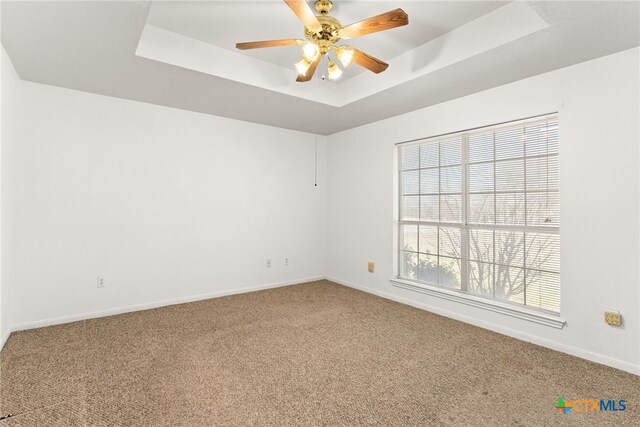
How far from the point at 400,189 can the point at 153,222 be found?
3159 mm

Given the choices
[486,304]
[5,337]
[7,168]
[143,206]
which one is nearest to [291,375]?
[486,304]

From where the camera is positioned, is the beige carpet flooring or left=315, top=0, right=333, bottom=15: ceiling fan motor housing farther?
left=315, top=0, right=333, bottom=15: ceiling fan motor housing

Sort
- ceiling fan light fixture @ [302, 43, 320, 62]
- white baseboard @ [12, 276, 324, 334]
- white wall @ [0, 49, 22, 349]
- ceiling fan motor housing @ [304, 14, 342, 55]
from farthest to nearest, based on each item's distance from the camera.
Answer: white baseboard @ [12, 276, 324, 334] → white wall @ [0, 49, 22, 349] → ceiling fan light fixture @ [302, 43, 320, 62] → ceiling fan motor housing @ [304, 14, 342, 55]

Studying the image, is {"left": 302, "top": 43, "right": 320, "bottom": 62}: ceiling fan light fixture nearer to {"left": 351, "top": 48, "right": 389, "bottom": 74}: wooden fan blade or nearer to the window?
{"left": 351, "top": 48, "right": 389, "bottom": 74}: wooden fan blade

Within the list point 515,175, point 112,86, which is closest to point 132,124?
point 112,86

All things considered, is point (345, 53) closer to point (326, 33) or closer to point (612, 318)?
point (326, 33)

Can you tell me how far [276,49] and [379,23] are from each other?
4.53ft

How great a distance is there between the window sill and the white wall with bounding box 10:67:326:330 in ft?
6.11

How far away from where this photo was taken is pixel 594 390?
2160 mm

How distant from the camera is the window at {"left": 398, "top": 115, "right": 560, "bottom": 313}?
2.96 meters

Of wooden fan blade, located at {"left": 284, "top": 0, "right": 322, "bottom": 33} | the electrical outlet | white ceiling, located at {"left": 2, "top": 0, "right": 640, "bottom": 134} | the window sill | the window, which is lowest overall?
the window sill

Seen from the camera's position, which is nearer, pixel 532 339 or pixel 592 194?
pixel 592 194

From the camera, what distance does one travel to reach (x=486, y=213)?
3398mm

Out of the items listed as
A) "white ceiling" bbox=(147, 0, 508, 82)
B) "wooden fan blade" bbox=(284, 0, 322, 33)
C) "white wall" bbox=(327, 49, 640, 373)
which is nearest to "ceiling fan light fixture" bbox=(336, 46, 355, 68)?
"wooden fan blade" bbox=(284, 0, 322, 33)
